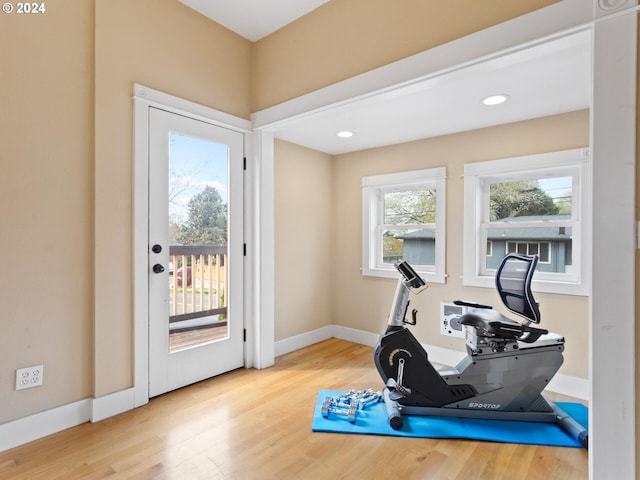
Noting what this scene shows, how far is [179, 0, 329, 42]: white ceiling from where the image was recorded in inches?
103

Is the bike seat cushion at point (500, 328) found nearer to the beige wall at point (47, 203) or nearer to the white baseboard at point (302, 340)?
the white baseboard at point (302, 340)

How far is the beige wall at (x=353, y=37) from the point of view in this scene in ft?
6.37

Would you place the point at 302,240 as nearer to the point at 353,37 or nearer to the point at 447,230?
the point at 447,230

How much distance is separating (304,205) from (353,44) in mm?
1830

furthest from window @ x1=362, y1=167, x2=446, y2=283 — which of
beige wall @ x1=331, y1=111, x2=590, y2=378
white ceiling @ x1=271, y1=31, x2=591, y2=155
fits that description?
white ceiling @ x1=271, y1=31, x2=591, y2=155

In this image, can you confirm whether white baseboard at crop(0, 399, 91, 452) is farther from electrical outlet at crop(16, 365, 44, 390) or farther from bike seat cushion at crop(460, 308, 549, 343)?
bike seat cushion at crop(460, 308, 549, 343)

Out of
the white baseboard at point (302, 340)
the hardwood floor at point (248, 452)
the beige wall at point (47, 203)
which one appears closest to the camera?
the hardwood floor at point (248, 452)

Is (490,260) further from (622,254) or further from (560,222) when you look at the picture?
(622,254)

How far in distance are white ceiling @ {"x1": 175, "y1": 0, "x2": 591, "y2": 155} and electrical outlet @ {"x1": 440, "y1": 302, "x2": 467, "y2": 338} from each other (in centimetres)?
169

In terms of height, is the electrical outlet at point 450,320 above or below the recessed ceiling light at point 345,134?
below

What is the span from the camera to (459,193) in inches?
131

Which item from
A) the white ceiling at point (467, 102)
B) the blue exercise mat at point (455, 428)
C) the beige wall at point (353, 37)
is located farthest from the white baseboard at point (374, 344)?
the beige wall at point (353, 37)

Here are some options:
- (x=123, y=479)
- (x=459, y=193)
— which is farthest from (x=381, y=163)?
(x=123, y=479)

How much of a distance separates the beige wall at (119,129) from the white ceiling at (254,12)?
0.22 meters
